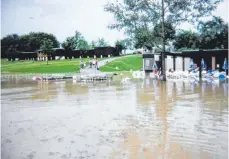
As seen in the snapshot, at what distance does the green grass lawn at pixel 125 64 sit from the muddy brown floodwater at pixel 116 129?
4826mm

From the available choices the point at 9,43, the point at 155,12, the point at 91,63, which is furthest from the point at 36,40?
the point at 155,12

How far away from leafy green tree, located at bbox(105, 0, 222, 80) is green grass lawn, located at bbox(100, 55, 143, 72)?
0.92 m

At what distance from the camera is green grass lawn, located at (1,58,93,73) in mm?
8992

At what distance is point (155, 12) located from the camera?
11453 millimetres

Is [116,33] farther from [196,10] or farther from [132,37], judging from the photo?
[196,10]

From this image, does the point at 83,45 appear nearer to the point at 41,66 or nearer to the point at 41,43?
the point at 41,43

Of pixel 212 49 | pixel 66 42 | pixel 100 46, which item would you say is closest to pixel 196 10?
pixel 212 49

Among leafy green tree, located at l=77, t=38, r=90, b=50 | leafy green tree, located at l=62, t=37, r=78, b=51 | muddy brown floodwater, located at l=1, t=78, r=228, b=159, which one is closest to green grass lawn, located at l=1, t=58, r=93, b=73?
leafy green tree, located at l=77, t=38, r=90, b=50

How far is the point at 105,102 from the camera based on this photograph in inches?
245

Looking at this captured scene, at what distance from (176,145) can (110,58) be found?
7.52 meters

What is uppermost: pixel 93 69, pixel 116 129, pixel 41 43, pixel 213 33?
pixel 213 33

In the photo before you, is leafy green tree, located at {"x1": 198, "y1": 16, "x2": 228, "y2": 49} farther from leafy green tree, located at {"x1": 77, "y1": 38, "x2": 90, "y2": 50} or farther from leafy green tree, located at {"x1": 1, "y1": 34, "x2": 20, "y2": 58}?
leafy green tree, located at {"x1": 1, "y1": 34, "x2": 20, "y2": 58}

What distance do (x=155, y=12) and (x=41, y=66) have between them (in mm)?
4273

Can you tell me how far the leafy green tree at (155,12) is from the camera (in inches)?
448
